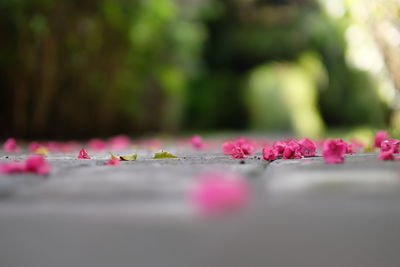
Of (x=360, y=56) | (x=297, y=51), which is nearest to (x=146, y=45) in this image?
(x=360, y=56)

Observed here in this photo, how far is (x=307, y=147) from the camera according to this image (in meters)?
2.00

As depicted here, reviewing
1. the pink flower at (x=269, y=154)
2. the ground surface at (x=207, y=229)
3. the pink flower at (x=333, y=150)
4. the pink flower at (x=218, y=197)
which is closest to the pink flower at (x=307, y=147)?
the pink flower at (x=269, y=154)

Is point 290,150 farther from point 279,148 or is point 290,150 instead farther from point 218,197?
point 218,197

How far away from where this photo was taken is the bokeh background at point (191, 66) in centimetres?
664

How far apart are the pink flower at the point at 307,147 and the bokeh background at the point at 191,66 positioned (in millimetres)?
2068

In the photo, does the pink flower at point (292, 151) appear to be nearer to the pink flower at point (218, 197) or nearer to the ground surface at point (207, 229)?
the ground surface at point (207, 229)

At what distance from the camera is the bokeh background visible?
21.8 feet

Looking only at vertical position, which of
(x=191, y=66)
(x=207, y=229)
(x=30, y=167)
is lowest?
(x=207, y=229)

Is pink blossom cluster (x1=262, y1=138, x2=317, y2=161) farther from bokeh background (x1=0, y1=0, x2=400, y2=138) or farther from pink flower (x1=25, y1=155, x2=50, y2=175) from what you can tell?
bokeh background (x1=0, y1=0, x2=400, y2=138)

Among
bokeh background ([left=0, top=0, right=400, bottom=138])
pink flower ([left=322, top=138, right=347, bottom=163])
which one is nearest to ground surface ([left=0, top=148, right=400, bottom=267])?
pink flower ([left=322, top=138, right=347, bottom=163])

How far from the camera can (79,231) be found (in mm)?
987

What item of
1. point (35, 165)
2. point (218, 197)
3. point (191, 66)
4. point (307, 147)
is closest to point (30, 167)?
point (35, 165)

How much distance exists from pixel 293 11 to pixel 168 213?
1581cm

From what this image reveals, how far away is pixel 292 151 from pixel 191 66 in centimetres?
1002
